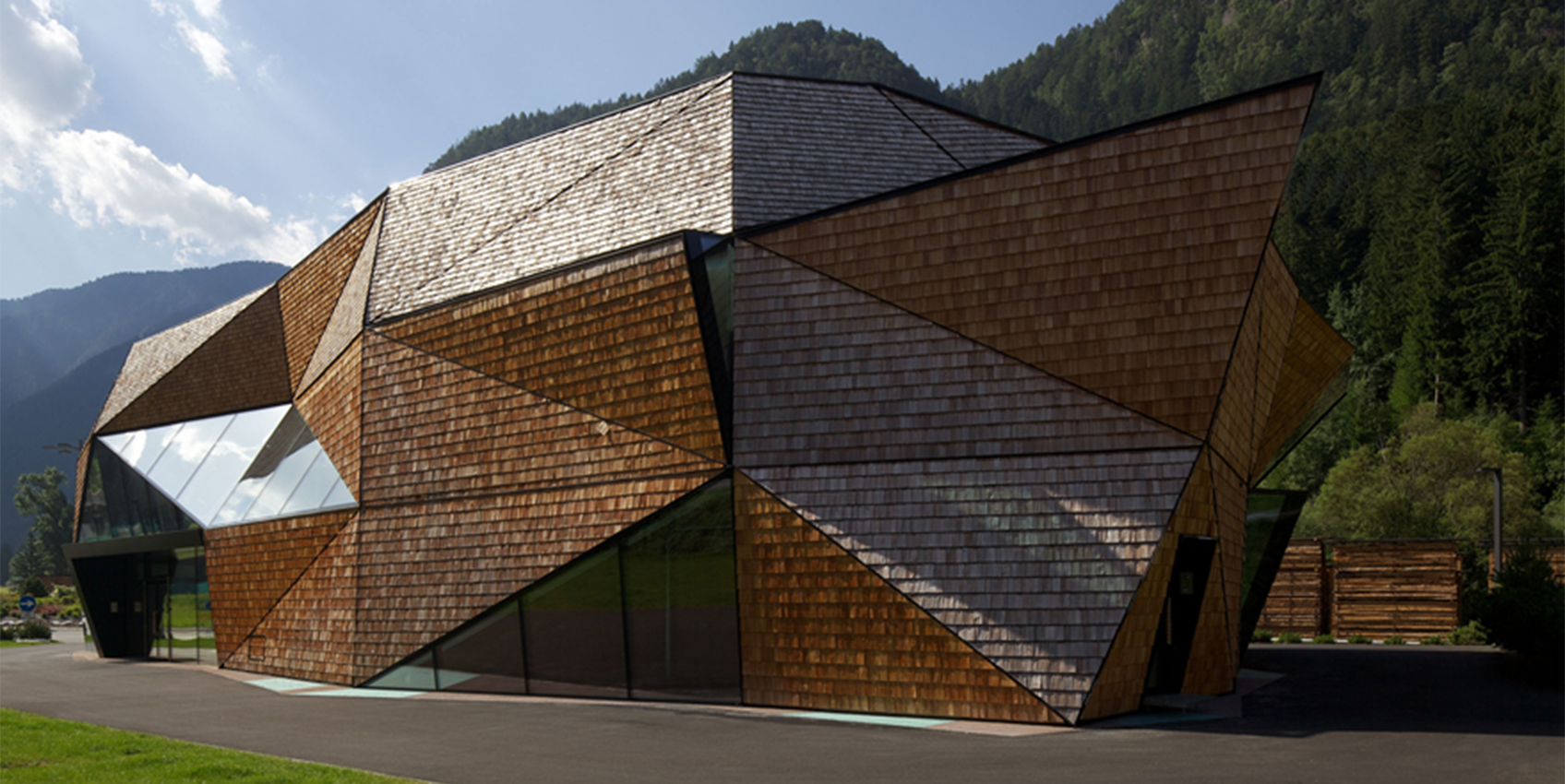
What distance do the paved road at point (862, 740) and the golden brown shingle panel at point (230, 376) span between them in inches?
296

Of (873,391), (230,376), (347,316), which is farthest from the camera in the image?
(230,376)

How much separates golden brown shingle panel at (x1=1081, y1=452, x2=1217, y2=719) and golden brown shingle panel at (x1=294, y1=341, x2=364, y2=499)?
11085 millimetres

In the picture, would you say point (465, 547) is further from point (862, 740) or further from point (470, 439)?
point (862, 740)

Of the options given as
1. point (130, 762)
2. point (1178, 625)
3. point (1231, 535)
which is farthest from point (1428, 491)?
point (130, 762)

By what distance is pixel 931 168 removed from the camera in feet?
49.7

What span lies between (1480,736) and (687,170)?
428 inches

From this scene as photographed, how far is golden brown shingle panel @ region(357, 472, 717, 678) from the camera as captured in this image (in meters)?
13.3

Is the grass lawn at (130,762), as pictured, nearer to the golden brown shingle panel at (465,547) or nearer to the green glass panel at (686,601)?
the golden brown shingle panel at (465,547)

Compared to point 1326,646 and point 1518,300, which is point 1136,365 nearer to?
point 1326,646

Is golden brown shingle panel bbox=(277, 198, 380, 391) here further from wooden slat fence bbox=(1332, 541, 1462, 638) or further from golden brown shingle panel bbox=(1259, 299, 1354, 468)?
wooden slat fence bbox=(1332, 541, 1462, 638)

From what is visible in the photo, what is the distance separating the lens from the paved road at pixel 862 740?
26.1 ft

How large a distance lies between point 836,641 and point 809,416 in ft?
8.50

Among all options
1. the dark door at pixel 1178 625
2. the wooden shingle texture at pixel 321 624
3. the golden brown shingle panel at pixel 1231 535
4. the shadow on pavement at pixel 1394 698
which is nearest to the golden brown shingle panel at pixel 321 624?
the wooden shingle texture at pixel 321 624

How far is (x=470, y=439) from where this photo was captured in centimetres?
1485
